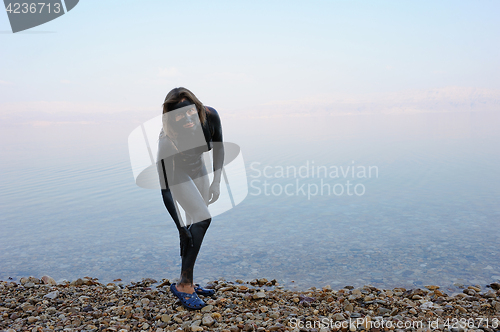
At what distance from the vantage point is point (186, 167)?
586 centimetres

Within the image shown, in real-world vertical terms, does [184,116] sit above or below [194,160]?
above

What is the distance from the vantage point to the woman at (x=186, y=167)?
5480mm

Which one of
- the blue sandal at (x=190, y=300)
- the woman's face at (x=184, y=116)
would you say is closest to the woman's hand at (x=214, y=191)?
the woman's face at (x=184, y=116)

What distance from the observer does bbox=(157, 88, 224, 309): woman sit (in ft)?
18.0

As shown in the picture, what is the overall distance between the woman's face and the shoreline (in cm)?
257

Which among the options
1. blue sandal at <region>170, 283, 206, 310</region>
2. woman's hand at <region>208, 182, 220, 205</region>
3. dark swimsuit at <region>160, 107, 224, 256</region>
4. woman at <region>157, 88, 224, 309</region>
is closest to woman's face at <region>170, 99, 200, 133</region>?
woman at <region>157, 88, 224, 309</region>

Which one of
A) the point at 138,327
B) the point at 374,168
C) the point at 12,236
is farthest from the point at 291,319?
the point at 374,168

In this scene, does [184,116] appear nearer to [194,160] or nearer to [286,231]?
[194,160]

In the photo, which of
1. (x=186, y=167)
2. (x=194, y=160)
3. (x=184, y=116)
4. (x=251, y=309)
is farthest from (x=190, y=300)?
(x=184, y=116)

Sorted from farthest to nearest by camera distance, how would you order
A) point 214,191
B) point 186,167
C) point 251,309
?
point 214,191 < point 186,167 < point 251,309

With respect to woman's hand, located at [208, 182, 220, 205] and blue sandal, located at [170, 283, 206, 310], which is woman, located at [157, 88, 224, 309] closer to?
blue sandal, located at [170, 283, 206, 310]

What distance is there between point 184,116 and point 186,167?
2.73 ft

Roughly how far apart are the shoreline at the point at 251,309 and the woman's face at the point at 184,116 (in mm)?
2573

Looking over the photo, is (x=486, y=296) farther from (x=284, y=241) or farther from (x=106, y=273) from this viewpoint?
(x=106, y=273)
